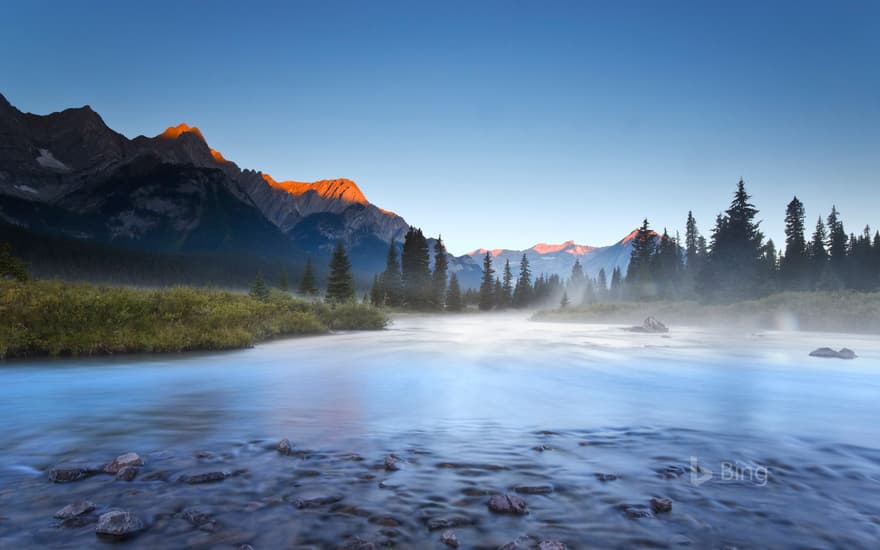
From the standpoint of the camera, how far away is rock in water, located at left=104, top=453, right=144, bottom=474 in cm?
595

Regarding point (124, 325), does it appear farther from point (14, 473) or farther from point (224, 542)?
point (224, 542)

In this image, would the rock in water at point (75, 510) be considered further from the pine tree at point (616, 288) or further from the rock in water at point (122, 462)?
the pine tree at point (616, 288)

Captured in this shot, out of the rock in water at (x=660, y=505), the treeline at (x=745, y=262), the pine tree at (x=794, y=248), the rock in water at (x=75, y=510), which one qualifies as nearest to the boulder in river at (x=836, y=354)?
the rock in water at (x=660, y=505)

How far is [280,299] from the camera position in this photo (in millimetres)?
34219

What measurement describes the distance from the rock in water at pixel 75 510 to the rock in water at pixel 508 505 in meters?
4.01

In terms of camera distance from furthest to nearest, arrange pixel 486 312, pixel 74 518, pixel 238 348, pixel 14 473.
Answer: pixel 486 312 < pixel 238 348 < pixel 14 473 < pixel 74 518

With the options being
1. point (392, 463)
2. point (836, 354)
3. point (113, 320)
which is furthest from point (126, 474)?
point (836, 354)

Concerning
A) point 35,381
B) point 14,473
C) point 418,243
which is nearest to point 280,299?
point 35,381

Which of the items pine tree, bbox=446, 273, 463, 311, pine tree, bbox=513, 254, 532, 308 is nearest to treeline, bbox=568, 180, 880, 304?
pine tree, bbox=513, 254, 532, 308

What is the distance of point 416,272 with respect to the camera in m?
99.4

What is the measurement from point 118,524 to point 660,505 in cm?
524

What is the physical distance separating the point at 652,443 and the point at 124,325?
65.3ft

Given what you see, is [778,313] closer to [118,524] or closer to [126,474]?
[126,474]

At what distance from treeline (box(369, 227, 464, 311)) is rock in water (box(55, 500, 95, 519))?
8370 centimetres
